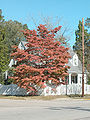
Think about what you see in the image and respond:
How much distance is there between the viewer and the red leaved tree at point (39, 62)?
25772 millimetres

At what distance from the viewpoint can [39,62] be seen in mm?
26938

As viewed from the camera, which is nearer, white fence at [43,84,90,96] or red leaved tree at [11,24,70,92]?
red leaved tree at [11,24,70,92]

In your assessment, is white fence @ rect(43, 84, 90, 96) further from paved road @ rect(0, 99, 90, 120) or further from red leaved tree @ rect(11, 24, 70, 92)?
paved road @ rect(0, 99, 90, 120)

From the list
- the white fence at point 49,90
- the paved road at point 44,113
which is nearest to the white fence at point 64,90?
the white fence at point 49,90

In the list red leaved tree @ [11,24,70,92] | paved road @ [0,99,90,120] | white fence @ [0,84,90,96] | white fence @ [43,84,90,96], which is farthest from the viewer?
white fence @ [0,84,90,96]

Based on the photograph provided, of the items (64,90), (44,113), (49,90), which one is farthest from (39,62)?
(44,113)

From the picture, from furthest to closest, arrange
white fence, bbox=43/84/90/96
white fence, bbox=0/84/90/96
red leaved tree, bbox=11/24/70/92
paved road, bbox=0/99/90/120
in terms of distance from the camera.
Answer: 1. white fence, bbox=0/84/90/96
2. white fence, bbox=43/84/90/96
3. red leaved tree, bbox=11/24/70/92
4. paved road, bbox=0/99/90/120

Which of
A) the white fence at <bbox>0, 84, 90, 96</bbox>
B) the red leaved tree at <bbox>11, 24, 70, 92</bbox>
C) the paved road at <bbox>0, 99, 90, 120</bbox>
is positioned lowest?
the paved road at <bbox>0, 99, 90, 120</bbox>

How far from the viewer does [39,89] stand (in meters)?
28.2

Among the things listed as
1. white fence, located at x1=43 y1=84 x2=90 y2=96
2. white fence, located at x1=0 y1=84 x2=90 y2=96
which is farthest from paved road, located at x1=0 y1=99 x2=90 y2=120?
white fence, located at x1=0 y1=84 x2=90 y2=96

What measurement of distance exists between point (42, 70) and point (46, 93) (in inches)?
147

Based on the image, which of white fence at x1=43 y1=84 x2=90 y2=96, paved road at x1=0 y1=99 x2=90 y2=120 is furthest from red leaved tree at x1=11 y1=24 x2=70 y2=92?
paved road at x1=0 y1=99 x2=90 y2=120

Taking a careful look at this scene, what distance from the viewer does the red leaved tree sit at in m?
25.8

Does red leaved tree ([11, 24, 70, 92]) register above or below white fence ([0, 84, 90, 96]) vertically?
above
